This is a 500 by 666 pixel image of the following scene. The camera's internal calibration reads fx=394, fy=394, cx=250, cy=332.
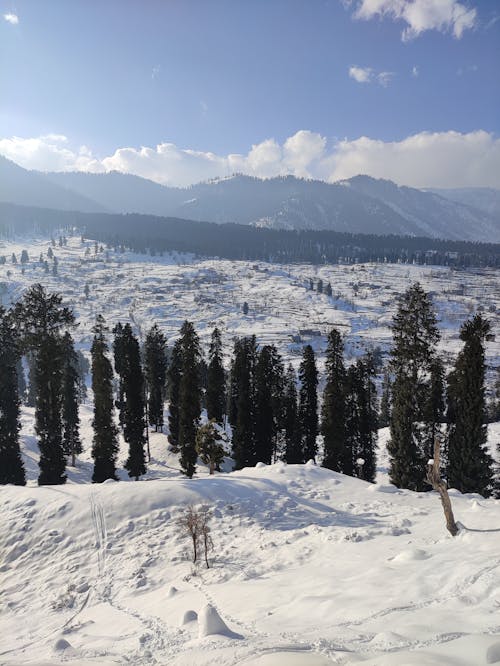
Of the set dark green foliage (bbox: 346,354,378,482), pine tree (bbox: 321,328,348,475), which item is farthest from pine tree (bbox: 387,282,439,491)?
dark green foliage (bbox: 346,354,378,482)

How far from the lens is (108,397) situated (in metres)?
34.2

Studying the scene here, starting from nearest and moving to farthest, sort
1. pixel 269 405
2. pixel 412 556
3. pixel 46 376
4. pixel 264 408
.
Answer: pixel 412 556 < pixel 46 376 < pixel 264 408 < pixel 269 405

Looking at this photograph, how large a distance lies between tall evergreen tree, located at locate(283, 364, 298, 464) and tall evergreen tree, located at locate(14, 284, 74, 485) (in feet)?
72.0

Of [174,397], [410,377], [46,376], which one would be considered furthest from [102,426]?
[410,377]

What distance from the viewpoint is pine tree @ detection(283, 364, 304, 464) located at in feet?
137

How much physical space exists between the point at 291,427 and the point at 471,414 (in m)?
22.0

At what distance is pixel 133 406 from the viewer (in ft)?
123

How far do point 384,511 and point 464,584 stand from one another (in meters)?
9.99

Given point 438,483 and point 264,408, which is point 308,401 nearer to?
point 264,408

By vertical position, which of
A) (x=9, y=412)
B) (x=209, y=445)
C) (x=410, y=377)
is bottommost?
(x=209, y=445)

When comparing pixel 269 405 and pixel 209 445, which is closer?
pixel 209 445

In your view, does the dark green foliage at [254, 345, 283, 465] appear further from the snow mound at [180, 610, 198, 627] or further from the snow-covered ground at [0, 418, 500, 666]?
the snow mound at [180, 610, 198, 627]

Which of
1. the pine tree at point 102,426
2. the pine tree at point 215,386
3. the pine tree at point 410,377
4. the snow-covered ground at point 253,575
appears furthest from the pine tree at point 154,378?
the pine tree at point 410,377

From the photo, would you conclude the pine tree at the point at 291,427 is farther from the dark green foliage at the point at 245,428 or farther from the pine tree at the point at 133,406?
the pine tree at the point at 133,406
